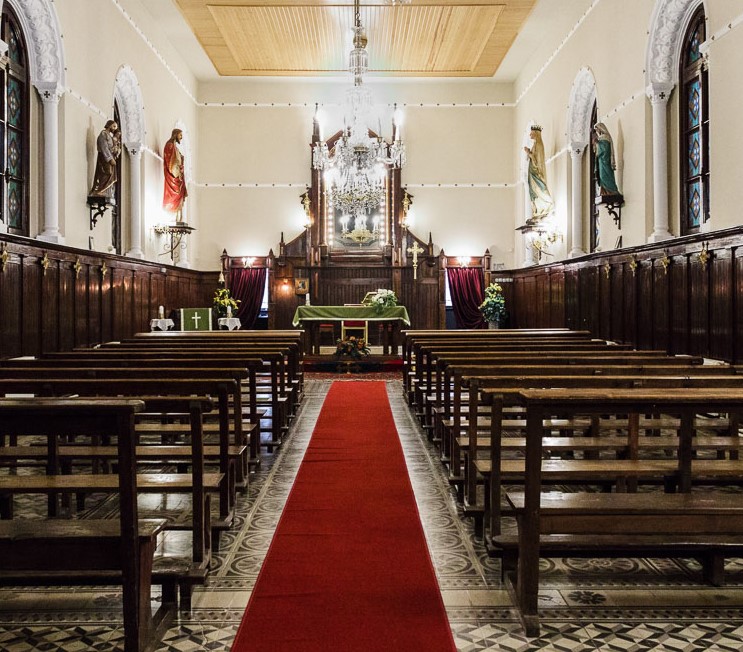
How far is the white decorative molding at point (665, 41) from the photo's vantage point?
9906 millimetres

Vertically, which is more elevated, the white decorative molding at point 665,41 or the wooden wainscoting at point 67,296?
the white decorative molding at point 665,41

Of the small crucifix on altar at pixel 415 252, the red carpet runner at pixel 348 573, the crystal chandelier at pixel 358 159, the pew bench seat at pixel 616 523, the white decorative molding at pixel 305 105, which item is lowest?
the red carpet runner at pixel 348 573

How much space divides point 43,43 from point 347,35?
7319 mm

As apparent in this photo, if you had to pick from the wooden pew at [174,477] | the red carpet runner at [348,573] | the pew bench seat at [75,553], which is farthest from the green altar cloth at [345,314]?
the pew bench seat at [75,553]

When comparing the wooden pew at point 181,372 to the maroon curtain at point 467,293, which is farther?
the maroon curtain at point 467,293

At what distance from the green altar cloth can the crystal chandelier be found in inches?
98.2

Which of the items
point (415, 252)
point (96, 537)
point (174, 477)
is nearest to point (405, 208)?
point (415, 252)

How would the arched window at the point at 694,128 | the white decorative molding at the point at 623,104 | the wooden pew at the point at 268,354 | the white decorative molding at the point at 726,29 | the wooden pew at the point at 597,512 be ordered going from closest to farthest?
the wooden pew at the point at 597,512, the wooden pew at the point at 268,354, the white decorative molding at the point at 726,29, the arched window at the point at 694,128, the white decorative molding at the point at 623,104

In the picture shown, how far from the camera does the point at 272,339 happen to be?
9109mm

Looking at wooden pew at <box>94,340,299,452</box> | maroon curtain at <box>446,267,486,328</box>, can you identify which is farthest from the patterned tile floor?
maroon curtain at <box>446,267,486,328</box>

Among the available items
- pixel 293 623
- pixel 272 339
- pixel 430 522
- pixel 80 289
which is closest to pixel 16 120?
pixel 80 289

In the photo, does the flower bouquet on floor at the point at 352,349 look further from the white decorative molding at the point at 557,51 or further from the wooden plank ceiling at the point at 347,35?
the white decorative molding at the point at 557,51

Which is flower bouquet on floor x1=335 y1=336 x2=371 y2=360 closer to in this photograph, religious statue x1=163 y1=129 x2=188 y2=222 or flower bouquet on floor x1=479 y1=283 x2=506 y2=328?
flower bouquet on floor x1=479 y1=283 x2=506 y2=328

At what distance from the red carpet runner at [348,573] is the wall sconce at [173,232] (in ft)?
33.9
